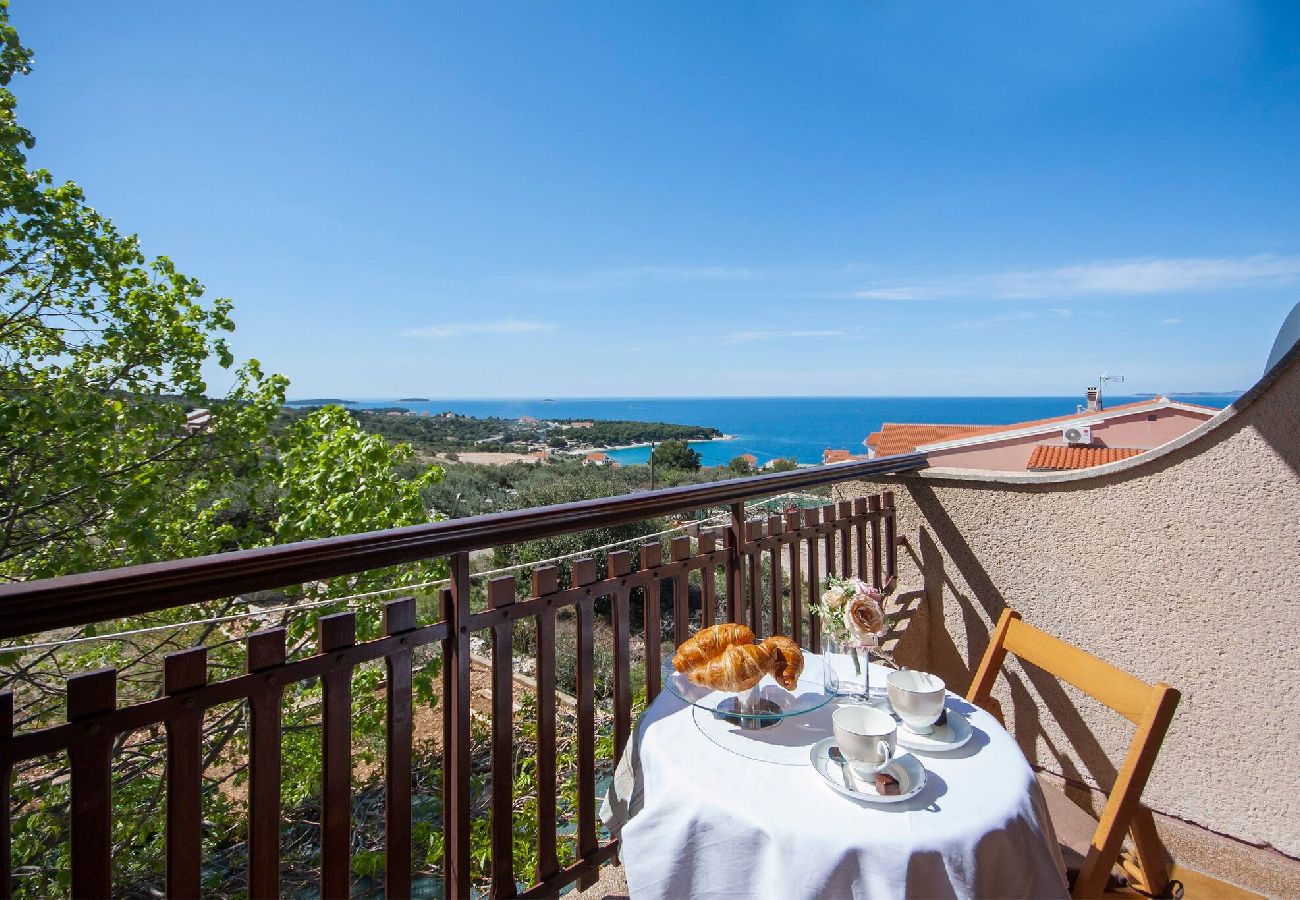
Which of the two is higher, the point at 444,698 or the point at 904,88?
the point at 904,88

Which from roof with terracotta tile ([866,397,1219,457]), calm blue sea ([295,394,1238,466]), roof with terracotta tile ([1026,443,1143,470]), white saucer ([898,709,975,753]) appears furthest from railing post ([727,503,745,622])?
calm blue sea ([295,394,1238,466])

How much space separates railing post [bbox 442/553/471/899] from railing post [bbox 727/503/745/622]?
3.35ft

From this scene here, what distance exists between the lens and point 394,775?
129cm

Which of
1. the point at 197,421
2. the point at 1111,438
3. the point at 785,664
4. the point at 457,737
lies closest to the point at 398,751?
the point at 457,737

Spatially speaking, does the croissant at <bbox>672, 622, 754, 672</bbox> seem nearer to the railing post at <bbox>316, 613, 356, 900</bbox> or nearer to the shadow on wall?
the railing post at <bbox>316, 613, 356, 900</bbox>

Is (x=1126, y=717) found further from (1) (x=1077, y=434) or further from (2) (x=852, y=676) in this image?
(1) (x=1077, y=434)

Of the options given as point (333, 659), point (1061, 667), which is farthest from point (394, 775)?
point (1061, 667)

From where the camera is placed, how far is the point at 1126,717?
1.43 meters

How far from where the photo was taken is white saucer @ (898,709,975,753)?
125 centimetres

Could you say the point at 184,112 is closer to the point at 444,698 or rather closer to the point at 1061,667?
the point at 444,698

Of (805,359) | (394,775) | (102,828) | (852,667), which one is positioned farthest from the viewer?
(805,359)

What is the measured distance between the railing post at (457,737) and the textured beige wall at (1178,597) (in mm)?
2159

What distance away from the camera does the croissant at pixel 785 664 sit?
4.45 ft

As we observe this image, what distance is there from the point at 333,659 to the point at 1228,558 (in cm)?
274
